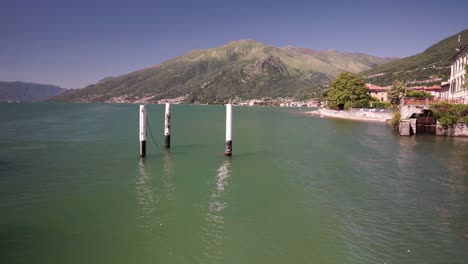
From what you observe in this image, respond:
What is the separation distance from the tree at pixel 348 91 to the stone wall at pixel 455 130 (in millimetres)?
61381

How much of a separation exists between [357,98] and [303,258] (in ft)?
366

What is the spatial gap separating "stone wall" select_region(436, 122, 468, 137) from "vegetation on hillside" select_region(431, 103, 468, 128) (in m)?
0.50

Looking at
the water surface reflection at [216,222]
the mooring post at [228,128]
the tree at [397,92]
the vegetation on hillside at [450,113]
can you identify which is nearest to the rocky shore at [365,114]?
the tree at [397,92]

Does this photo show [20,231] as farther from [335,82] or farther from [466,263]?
[335,82]

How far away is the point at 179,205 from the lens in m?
19.0

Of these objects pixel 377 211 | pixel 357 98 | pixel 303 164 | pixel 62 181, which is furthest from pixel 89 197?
pixel 357 98

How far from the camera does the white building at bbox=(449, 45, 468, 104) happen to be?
198ft

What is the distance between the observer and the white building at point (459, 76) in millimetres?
60250

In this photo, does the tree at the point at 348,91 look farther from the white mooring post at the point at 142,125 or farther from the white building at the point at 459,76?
the white mooring post at the point at 142,125

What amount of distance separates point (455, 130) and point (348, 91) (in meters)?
66.5

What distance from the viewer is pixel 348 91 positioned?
11662cm

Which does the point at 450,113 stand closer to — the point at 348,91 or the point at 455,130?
the point at 455,130

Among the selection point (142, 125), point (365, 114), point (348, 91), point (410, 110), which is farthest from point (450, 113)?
point (348, 91)

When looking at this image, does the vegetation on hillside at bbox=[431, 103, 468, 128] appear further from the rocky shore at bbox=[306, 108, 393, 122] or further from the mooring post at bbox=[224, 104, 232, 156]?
the mooring post at bbox=[224, 104, 232, 156]
